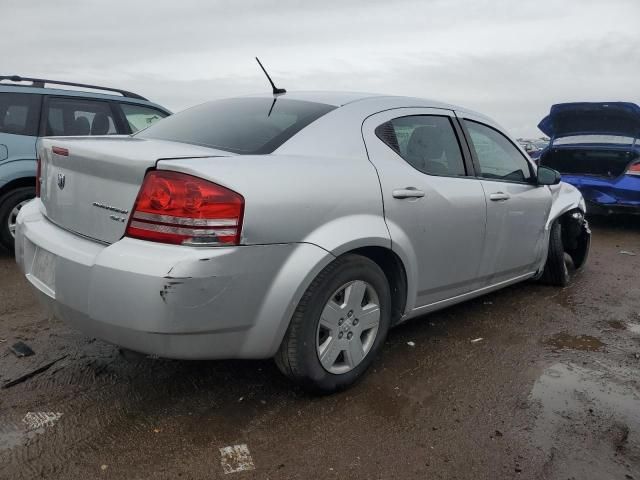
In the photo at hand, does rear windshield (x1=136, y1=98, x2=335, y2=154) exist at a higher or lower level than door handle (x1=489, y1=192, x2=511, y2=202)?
higher

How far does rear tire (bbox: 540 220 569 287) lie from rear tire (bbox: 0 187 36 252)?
4.63m

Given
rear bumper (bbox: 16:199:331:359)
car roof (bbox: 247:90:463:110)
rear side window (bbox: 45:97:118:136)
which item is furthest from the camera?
rear side window (bbox: 45:97:118:136)

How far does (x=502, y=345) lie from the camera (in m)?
3.54

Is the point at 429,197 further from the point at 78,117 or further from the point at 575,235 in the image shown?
the point at 78,117

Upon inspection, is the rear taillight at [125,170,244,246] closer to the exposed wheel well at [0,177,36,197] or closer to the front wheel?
the front wheel

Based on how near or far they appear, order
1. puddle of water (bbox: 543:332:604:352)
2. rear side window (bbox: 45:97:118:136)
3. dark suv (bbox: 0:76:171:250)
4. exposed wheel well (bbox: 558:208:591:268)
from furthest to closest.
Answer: rear side window (bbox: 45:97:118:136) → dark suv (bbox: 0:76:171:250) → exposed wheel well (bbox: 558:208:591:268) → puddle of water (bbox: 543:332:604:352)

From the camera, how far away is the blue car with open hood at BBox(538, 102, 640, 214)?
6816 millimetres

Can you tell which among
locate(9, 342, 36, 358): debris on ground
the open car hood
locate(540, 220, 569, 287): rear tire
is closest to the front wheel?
locate(9, 342, 36, 358): debris on ground

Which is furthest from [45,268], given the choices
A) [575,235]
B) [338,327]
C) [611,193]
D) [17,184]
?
[611,193]

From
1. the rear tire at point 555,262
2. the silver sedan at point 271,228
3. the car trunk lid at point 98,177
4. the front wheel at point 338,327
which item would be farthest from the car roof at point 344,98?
the rear tire at point 555,262

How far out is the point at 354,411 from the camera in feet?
8.84

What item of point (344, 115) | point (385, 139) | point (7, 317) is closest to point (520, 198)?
point (385, 139)

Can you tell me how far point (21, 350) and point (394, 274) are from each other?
2.18 metres

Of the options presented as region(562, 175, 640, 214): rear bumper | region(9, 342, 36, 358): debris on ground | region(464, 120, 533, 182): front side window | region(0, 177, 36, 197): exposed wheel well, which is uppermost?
region(464, 120, 533, 182): front side window
